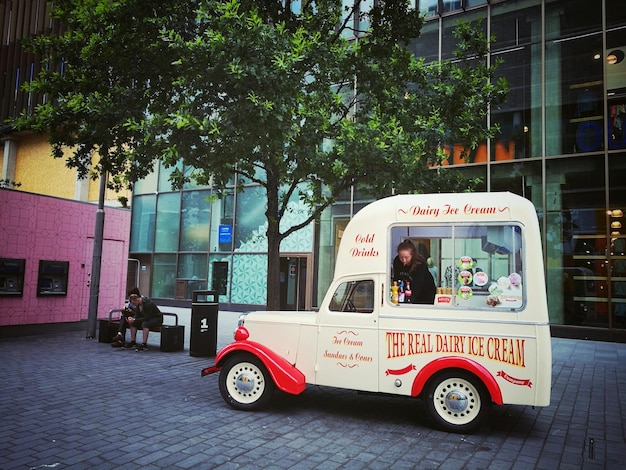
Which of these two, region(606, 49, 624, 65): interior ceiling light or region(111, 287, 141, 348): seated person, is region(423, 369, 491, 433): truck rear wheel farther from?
region(606, 49, 624, 65): interior ceiling light

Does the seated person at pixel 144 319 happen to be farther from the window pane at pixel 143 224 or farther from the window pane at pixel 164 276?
the window pane at pixel 143 224

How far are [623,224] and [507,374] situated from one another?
10.4 meters

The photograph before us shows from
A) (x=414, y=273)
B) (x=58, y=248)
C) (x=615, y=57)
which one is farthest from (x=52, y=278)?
(x=615, y=57)

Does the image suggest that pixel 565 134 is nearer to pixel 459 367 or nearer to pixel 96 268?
pixel 459 367

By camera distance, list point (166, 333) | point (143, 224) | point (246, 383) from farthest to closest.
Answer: point (143, 224)
point (166, 333)
point (246, 383)

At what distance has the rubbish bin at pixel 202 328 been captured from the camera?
9594 millimetres

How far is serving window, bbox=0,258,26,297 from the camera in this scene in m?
11.4

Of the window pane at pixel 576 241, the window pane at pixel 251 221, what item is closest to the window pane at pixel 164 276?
the window pane at pixel 251 221

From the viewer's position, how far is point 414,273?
222 inches

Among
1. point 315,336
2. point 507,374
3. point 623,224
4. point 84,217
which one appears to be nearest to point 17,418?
point 315,336

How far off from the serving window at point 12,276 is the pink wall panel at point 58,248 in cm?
12

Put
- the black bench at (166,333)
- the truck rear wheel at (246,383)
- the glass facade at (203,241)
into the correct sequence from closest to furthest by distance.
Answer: the truck rear wheel at (246,383), the black bench at (166,333), the glass facade at (203,241)

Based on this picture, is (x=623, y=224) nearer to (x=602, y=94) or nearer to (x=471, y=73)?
(x=602, y=94)

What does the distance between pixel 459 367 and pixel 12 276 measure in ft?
36.4
